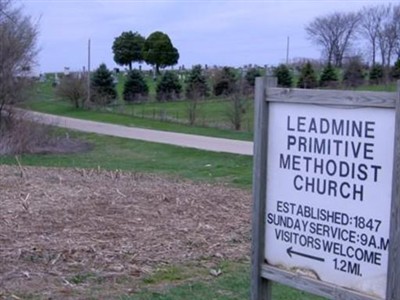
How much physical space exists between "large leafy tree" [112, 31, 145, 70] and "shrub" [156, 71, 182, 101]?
11233 mm

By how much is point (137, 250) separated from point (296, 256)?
134 inches

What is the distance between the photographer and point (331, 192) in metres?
4.59

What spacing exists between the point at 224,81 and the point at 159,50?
1728cm

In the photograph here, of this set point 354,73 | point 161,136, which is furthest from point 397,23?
point 161,136

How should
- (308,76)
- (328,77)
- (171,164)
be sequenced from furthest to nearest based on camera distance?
1. (308,76)
2. (328,77)
3. (171,164)

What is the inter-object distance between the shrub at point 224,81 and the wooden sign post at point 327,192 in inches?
1555

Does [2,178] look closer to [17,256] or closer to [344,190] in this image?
[17,256]

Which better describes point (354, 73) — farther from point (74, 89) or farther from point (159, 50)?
point (159, 50)

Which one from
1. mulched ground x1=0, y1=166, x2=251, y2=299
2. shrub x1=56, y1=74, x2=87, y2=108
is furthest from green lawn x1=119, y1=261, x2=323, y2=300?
shrub x1=56, y1=74, x2=87, y2=108

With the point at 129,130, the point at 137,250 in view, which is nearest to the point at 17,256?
the point at 137,250

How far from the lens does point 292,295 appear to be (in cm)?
709

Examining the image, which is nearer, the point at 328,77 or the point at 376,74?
the point at 328,77

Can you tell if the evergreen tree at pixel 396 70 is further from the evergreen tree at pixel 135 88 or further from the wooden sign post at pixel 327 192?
the wooden sign post at pixel 327 192

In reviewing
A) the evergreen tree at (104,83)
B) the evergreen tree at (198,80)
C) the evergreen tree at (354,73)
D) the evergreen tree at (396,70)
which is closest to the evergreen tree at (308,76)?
the evergreen tree at (354,73)
